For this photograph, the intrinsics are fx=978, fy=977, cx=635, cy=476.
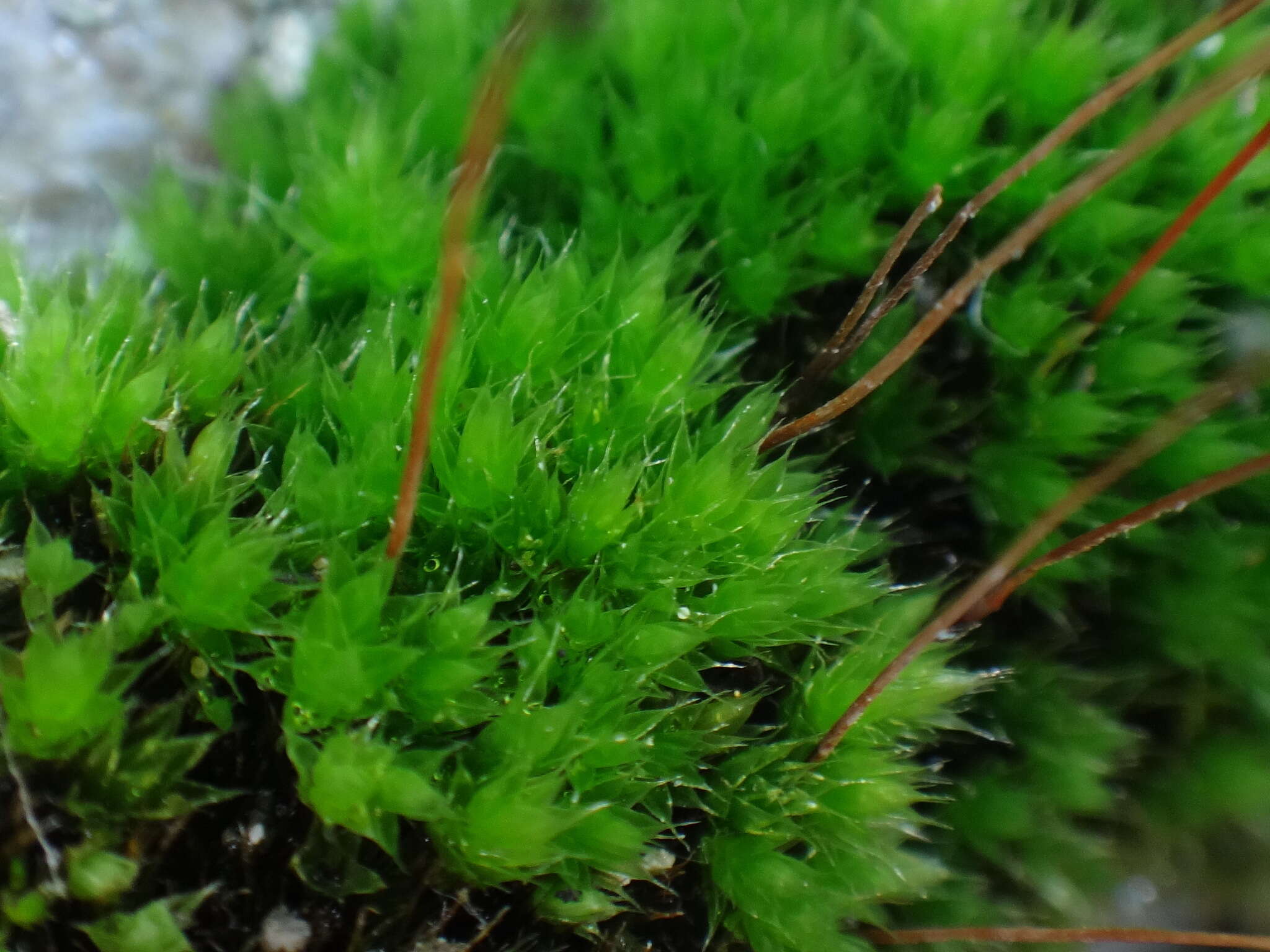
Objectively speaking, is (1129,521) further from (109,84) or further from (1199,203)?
(109,84)

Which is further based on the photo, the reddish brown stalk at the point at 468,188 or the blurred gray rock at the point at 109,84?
the blurred gray rock at the point at 109,84

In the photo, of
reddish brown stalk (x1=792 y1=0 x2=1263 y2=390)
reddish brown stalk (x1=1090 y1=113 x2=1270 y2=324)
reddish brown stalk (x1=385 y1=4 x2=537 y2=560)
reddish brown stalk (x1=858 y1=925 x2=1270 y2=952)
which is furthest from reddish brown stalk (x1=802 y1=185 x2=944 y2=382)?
reddish brown stalk (x1=858 y1=925 x2=1270 y2=952)

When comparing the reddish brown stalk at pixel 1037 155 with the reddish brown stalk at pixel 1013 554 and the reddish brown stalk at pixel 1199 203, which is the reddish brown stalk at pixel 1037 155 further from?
the reddish brown stalk at pixel 1013 554

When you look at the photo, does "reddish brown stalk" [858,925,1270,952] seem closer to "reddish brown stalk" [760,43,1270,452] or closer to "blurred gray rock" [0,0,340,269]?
"reddish brown stalk" [760,43,1270,452]

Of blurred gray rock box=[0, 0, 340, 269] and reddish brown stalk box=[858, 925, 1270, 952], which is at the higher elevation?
blurred gray rock box=[0, 0, 340, 269]

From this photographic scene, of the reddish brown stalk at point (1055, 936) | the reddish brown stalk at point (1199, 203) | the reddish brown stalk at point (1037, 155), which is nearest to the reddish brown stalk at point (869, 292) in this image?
the reddish brown stalk at point (1037, 155)
